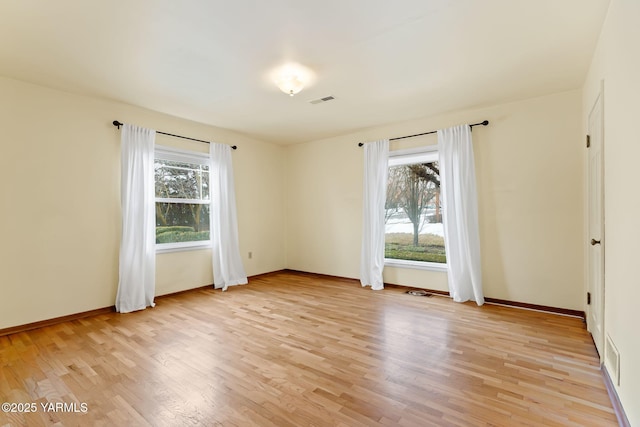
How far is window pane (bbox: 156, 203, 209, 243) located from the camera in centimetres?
445

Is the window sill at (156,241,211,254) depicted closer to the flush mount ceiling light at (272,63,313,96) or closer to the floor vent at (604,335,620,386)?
the flush mount ceiling light at (272,63,313,96)

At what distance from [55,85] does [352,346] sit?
4.19 m

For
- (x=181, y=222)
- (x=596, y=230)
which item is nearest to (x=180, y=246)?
(x=181, y=222)

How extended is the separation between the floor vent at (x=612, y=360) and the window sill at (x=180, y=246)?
4.85 metres

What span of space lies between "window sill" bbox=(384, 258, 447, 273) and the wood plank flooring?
82 cm

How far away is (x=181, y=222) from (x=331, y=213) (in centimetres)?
259

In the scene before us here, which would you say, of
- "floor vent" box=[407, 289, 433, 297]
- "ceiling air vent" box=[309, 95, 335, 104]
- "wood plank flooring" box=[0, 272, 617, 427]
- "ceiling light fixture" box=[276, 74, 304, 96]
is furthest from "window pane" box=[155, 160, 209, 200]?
"floor vent" box=[407, 289, 433, 297]

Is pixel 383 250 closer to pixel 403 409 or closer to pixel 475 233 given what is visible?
pixel 475 233

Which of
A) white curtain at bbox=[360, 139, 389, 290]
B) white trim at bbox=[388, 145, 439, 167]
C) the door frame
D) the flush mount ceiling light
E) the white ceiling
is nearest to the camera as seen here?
the white ceiling

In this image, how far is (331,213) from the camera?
5680 mm

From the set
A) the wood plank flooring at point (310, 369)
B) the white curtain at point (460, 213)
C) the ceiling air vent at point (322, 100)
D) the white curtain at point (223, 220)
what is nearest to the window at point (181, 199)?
the white curtain at point (223, 220)

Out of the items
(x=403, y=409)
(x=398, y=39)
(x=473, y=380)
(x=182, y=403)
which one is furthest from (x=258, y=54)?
(x=473, y=380)

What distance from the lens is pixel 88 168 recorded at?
144 inches

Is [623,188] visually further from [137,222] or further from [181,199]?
[181,199]
